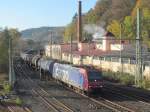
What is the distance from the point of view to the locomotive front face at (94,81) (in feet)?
112

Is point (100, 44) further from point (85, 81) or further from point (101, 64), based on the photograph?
point (85, 81)

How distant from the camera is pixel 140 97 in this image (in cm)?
3459

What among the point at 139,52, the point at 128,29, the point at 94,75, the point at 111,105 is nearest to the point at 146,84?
the point at 139,52

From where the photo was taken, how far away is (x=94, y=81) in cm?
3453

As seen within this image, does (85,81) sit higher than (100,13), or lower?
lower

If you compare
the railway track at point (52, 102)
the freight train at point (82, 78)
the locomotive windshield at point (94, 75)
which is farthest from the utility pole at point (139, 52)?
the railway track at point (52, 102)

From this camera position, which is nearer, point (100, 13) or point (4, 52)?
point (4, 52)

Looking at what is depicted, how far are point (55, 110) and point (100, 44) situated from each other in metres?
73.4

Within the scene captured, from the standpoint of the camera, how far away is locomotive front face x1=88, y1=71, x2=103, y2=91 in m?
34.3

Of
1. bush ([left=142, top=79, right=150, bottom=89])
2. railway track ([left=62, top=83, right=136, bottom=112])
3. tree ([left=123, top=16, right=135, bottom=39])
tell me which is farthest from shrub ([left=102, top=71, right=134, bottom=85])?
tree ([left=123, top=16, right=135, bottom=39])

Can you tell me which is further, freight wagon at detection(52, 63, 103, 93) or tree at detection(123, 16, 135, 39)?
tree at detection(123, 16, 135, 39)

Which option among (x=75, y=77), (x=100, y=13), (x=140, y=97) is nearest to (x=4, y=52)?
(x=75, y=77)

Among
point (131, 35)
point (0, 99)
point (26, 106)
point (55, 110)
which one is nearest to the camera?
point (55, 110)

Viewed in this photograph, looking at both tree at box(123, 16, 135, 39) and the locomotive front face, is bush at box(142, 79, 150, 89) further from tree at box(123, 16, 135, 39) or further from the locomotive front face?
tree at box(123, 16, 135, 39)
